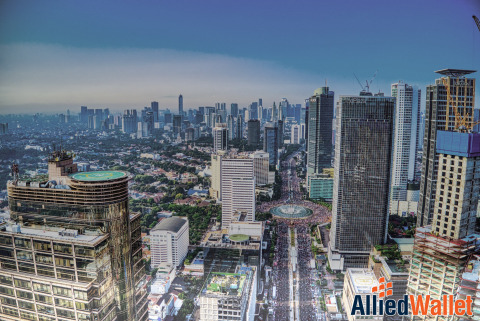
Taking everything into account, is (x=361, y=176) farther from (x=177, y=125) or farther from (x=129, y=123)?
(x=177, y=125)

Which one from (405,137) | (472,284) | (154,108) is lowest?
(472,284)

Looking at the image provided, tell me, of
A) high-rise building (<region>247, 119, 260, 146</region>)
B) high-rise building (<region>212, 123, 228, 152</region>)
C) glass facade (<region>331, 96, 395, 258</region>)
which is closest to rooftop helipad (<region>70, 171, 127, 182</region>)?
glass facade (<region>331, 96, 395, 258</region>)

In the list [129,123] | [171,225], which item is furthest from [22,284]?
[129,123]

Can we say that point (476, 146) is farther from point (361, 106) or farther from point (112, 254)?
point (112, 254)

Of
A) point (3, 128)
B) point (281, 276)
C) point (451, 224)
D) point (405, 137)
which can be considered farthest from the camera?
point (405, 137)

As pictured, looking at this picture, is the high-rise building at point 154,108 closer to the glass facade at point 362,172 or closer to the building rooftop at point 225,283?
the glass facade at point 362,172

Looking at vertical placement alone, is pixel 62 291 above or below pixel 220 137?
below

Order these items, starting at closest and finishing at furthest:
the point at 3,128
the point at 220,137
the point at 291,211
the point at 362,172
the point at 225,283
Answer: the point at 3,128, the point at 225,283, the point at 362,172, the point at 291,211, the point at 220,137
